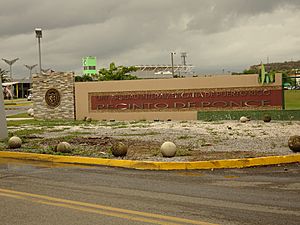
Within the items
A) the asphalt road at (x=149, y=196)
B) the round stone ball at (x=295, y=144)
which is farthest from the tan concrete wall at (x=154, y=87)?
the asphalt road at (x=149, y=196)

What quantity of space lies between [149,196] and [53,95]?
27703 millimetres

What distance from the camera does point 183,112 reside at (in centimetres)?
3042

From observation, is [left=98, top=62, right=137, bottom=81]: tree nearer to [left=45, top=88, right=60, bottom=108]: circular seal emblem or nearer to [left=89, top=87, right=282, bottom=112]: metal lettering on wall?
[left=45, top=88, right=60, bottom=108]: circular seal emblem

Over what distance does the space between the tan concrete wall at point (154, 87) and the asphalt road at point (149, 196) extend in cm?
1878

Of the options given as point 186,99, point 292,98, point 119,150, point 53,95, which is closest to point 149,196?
point 119,150

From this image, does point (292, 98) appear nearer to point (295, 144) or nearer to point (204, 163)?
point (295, 144)

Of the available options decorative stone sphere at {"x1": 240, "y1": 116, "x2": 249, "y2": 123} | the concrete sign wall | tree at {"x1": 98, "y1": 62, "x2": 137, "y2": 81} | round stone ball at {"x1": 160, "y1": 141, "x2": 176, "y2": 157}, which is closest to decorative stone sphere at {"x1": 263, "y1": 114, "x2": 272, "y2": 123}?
decorative stone sphere at {"x1": 240, "y1": 116, "x2": 249, "y2": 123}

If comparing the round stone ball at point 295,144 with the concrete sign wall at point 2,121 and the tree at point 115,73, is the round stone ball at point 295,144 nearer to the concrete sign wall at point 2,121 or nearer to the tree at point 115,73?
the concrete sign wall at point 2,121

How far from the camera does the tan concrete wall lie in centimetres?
2925

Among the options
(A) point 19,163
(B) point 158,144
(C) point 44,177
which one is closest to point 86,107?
(B) point 158,144

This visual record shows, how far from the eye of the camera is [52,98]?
114 ft

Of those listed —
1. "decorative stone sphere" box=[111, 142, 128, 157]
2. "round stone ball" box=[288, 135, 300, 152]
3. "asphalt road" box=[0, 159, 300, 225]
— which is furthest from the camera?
"decorative stone sphere" box=[111, 142, 128, 157]

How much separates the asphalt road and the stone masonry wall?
22779 mm

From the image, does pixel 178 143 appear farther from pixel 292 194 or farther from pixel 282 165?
pixel 292 194
